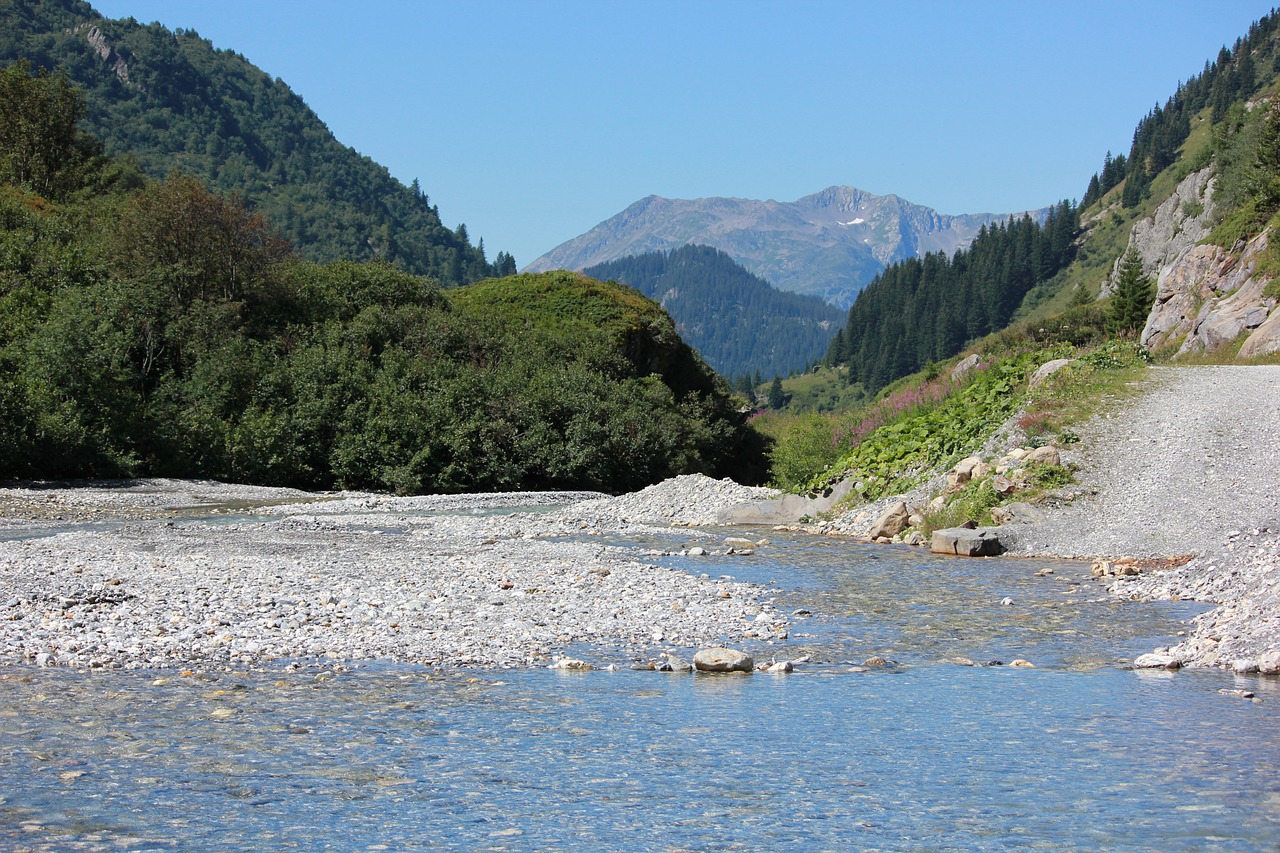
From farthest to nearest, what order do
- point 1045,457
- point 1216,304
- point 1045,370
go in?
point 1216,304
point 1045,370
point 1045,457

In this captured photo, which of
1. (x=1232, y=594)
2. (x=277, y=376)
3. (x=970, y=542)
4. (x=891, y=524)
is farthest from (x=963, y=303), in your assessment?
(x=1232, y=594)

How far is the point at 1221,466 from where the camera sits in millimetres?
22094

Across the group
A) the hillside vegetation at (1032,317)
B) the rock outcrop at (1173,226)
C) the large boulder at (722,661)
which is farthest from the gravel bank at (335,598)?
the rock outcrop at (1173,226)

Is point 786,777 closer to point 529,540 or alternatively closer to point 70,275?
point 529,540

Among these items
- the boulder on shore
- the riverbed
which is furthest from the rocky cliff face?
the riverbed

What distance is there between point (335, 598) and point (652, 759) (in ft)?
26.8

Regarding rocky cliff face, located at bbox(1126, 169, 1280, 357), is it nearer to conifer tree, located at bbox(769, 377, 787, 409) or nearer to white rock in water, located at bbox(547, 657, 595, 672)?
white rock in water, located at bbox(547, 657, 595, 672)

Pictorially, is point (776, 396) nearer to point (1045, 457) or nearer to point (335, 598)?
point (1045, 457)

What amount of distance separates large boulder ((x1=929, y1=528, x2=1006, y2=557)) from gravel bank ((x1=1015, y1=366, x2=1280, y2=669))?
1.65 feet

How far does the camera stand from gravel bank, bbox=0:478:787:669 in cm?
1194

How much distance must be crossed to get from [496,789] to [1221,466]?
1988cm

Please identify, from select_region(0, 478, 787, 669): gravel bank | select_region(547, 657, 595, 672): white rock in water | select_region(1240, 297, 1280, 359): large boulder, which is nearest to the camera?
select_region(547, 657, 595, 672): white rock in water

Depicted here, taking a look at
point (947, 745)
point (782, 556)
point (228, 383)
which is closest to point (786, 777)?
point (947, 745)

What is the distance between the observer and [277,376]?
45.0 metres
